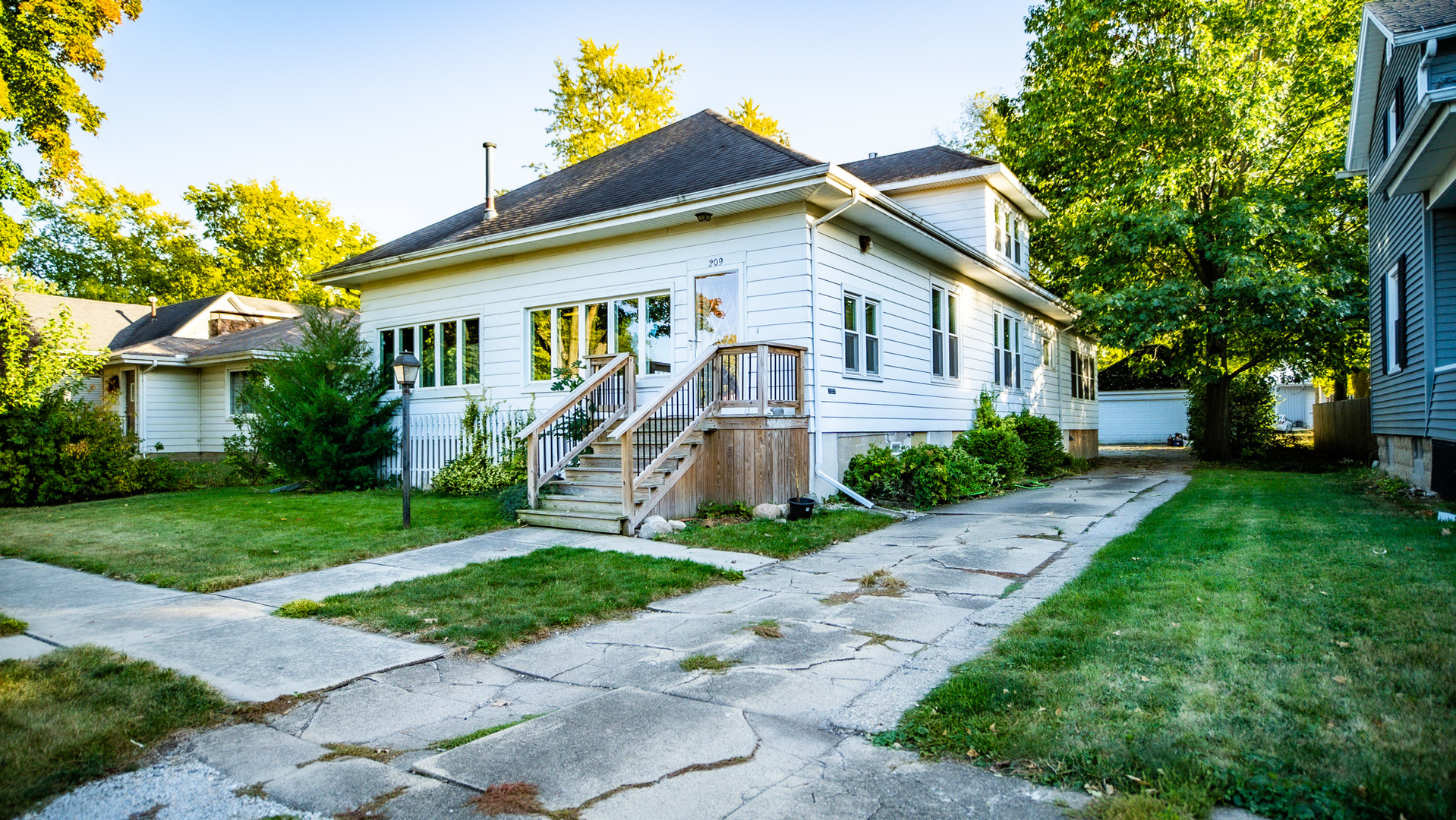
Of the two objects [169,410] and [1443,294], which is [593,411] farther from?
[169,410]

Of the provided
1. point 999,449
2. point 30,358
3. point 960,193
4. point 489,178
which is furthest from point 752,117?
point 30,358

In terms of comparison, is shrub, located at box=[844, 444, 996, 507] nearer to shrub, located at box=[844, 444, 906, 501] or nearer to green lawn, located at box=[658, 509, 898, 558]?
shrub, located at box=[844, 444, 906, 501]

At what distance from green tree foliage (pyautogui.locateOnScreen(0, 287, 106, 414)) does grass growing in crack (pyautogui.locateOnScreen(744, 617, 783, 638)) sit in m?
14.5

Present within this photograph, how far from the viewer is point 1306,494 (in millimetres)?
11016

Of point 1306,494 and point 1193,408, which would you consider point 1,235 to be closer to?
point 1306,494

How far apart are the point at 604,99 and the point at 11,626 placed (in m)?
25.1

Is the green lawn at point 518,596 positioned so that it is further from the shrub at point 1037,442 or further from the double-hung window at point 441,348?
the shrub at point 1037,442

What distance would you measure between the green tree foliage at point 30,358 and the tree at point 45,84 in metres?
4.40

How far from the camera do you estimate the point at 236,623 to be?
206 inches

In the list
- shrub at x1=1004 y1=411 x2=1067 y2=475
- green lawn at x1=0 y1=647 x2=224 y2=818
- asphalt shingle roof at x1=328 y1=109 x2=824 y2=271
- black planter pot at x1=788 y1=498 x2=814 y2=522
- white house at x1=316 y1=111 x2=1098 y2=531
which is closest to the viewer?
green lawn at x1=0 y1=647 x2=224 y2=818

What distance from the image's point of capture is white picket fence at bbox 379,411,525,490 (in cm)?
1320

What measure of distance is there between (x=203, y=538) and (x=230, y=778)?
23.1 ft

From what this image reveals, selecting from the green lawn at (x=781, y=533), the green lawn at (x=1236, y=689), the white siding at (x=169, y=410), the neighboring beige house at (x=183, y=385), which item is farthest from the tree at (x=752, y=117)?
the green lawn at (x=1236, y=689)

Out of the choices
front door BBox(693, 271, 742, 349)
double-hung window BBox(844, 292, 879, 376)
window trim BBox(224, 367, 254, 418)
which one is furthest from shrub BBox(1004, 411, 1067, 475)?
window trim BBox(224, 367, 254, 418)
